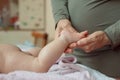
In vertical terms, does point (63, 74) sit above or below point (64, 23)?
below

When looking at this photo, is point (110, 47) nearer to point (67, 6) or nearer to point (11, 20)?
point (67, 6)

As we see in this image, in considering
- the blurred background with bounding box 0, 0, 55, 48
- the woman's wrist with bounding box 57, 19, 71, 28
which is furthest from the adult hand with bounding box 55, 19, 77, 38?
the blurred background with bounding box 0, 0, 55, 48

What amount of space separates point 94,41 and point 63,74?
6.0 inches

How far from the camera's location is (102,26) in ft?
3.07

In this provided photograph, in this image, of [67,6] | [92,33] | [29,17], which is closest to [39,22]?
[29,17]

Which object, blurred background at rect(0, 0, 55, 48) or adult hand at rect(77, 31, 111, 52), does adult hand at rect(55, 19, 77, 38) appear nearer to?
adult hand at rect(77, 31, 111, 52)

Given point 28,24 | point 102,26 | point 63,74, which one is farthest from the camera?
point 28,24

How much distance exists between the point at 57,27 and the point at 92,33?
147 millimetres

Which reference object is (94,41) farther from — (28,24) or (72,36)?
(28,24)

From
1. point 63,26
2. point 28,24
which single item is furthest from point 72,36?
point 28,24

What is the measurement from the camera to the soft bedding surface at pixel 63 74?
74cm

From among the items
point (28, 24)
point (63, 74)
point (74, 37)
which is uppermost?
point (74, 37)

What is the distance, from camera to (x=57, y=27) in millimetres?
1000

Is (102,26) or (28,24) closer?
(102,26)
